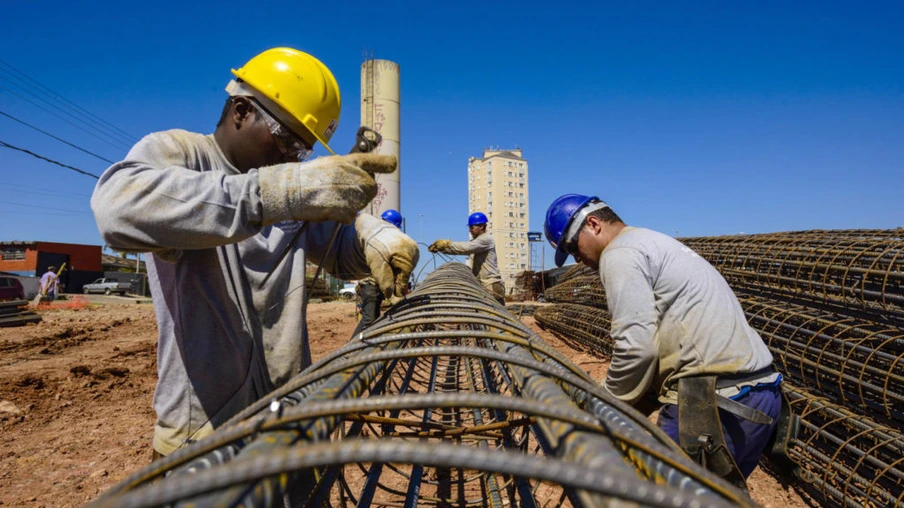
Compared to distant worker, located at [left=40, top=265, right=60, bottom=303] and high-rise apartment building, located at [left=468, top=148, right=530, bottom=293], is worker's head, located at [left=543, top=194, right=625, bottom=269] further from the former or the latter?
high-rise apartment building, located at [left=468, top=148, right=530, bottom=293]

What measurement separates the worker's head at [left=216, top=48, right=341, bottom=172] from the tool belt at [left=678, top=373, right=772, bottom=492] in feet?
6.85

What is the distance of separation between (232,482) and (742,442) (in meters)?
2.65

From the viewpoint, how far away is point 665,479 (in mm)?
751

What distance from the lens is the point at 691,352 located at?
95.4 inches

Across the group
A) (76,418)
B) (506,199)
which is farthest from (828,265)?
(506,199)

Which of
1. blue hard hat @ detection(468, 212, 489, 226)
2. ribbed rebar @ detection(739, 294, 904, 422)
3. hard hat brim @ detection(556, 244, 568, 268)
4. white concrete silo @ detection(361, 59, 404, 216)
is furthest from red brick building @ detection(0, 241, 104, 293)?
ribbed rebar @ detection(739, 294, 904, 422)

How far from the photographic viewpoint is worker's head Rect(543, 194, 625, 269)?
285 centimetres

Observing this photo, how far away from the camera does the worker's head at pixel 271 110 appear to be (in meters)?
1.69

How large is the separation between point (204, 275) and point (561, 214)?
2127 mm

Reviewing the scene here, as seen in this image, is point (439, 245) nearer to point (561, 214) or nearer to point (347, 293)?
point (561, 214)

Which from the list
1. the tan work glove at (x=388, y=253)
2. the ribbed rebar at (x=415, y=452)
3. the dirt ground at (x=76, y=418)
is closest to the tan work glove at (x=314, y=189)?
the ribbed rebar at (x=415, y=452)

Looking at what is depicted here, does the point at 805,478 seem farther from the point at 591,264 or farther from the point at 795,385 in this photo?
the point at 591,264

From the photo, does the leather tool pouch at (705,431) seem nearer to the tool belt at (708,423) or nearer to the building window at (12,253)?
the tool belt at (708,423)

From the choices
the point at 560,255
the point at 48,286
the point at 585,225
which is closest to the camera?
the point at 585,225
